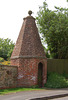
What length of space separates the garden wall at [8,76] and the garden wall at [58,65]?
7.17m

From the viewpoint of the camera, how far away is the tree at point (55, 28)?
838 inches

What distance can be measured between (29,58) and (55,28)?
7370 mm

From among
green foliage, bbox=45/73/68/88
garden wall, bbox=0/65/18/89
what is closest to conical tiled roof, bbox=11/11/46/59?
garden wall, bbox=0/65/18/89

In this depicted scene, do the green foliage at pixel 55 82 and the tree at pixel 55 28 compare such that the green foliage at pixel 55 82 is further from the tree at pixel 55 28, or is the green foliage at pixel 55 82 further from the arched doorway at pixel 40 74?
the tree at pixel 55 28

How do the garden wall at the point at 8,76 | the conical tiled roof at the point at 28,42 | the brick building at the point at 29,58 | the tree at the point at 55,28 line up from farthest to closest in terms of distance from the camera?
the tree at the point at 55,28 < the conical tiled roof at the point at 28,42 < the brick building at the point at 29,58 < the garden wall at the point at 8,76

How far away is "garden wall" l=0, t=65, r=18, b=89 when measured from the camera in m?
14.9

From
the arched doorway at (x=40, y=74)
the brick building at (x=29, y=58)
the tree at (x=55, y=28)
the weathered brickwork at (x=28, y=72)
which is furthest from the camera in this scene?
the tree at (x=55, y=28)

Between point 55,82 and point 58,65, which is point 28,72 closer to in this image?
point 55,82

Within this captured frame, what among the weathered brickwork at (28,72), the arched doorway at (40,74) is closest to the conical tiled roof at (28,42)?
the weathered brickwork at (28,72)

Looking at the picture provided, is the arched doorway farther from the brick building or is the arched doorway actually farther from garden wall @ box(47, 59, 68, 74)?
garden wall @ box(47, 59, 68, 74)

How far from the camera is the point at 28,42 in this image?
55.8ft

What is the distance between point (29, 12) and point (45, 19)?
4.98m

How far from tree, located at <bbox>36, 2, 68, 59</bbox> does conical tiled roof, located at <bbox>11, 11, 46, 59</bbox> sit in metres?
4.41

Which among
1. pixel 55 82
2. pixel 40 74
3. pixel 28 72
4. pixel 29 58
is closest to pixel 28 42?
pixel 29 58
